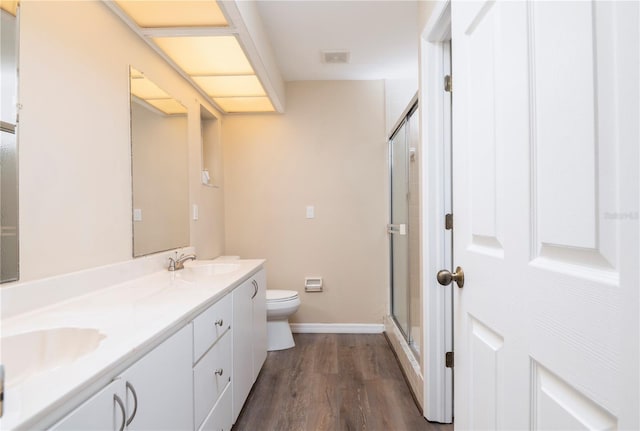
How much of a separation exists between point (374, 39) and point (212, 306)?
224 centimetres

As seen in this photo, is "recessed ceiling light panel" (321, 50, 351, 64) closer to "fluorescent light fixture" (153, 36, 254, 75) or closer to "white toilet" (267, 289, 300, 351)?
"fluorescent light fixture" (153, 36, 254, 75)

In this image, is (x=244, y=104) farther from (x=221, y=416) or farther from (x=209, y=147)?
(x=221, y=416)

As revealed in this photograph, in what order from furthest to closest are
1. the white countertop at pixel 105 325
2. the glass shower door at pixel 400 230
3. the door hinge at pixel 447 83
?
the glass shower door at pixel 400 230 → the door hinge at pixel 447 83 → the white countertop at pixel 105 325

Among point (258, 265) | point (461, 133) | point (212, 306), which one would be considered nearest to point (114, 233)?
point (212, 306)

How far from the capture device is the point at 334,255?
3.18 meters

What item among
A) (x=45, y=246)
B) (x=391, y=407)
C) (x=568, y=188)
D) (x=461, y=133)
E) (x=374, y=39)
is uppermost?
(x=374, y=39)

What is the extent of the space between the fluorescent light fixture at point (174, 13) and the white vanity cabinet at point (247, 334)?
1.41m

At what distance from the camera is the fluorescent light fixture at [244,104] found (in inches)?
110

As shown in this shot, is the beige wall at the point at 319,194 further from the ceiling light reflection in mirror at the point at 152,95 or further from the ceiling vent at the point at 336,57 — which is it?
the ceiling light reflection in mirror at the point at 152,95

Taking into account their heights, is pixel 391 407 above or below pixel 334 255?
below

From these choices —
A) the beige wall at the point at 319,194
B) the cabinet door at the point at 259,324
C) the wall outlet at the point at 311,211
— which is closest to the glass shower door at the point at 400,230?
the beige wall at the point at 319,194

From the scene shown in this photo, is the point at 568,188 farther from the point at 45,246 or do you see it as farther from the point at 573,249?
the point at 45,246

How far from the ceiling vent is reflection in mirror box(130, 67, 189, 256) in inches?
48.6

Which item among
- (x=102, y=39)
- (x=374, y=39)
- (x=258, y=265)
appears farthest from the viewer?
(x=374, y=39)
